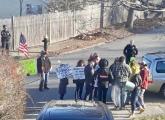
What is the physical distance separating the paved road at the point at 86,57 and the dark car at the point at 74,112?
18.7 ft

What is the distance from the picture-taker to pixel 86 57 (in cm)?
3188

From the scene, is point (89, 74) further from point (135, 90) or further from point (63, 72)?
Answer: point (135, 90)

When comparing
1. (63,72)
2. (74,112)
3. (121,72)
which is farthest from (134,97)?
(74,112)

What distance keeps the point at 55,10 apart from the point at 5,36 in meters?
10.9

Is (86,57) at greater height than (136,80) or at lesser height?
lesser

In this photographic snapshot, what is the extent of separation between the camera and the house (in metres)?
45.9

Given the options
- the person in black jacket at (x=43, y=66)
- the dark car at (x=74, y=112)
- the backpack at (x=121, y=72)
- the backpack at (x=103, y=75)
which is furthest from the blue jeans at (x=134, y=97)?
the dark car at (x=74, y=112)

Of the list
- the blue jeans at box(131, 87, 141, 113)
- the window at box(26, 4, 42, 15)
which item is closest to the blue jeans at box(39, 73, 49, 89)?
the blue jeans at box(131, 87, 141, 113)

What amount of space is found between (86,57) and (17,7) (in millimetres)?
15908

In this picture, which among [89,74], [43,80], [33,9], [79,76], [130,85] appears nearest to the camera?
[130,85]

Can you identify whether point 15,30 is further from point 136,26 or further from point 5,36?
point 136,26

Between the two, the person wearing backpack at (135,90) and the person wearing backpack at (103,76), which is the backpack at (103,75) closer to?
the person wearing backpack at (103,76)

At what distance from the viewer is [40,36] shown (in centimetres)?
3522

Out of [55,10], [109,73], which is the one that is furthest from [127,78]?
[55,10]
